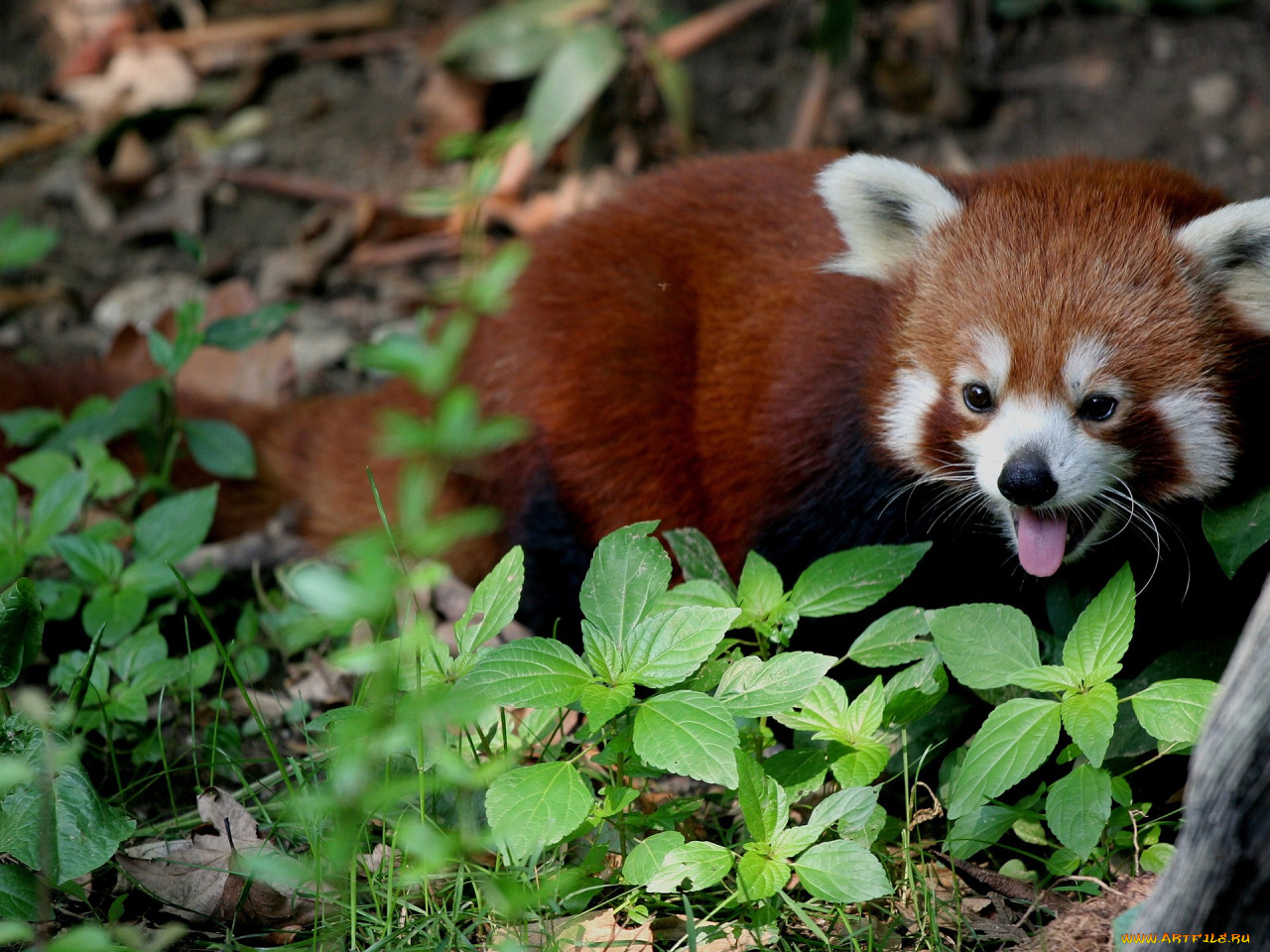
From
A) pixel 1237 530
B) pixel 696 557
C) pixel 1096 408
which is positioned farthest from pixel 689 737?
→ pixel 1237 530

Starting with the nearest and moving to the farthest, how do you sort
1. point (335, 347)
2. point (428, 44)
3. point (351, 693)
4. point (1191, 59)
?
point (351, 693) < point (335, 347) < point (1191, 59) < point (428, 44)

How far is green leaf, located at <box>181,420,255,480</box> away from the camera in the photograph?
3500 millimetres

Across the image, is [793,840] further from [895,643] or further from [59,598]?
[59,598]

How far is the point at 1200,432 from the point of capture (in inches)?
102

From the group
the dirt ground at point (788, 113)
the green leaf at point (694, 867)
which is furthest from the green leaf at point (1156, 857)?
the dirt ground at point (788, 113)

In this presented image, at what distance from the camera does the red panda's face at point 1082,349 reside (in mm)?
2549

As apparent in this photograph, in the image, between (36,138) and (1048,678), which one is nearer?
(1048,678)

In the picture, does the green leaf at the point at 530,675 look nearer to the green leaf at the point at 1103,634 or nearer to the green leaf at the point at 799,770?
the green leaf at the point at 799,770

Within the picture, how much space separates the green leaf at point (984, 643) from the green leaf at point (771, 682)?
0.26 metres

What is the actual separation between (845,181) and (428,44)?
3441mm

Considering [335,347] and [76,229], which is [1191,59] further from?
[76,229]

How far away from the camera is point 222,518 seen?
3.76m

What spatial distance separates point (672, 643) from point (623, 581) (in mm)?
154

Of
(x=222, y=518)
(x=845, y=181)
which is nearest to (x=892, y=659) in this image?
(x=845, y=181)
